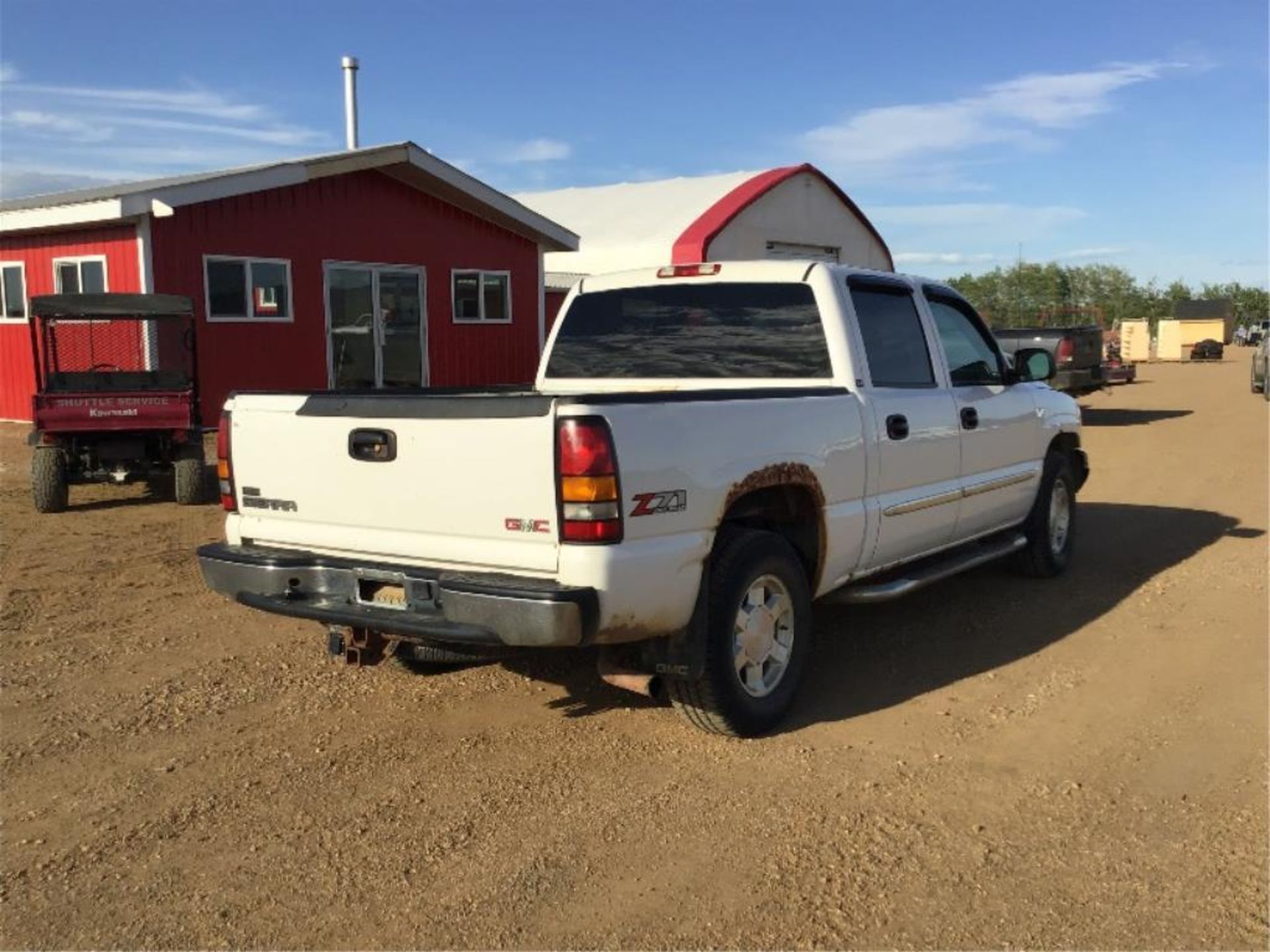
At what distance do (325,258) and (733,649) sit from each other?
1220 centimetres

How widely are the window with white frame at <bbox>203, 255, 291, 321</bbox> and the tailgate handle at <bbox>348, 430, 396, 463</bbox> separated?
416 inches

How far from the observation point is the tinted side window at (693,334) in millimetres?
5215

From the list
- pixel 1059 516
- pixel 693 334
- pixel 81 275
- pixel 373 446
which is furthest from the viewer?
pixel 81 275

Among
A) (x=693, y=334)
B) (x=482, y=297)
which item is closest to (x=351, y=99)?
(x=482, y=297)

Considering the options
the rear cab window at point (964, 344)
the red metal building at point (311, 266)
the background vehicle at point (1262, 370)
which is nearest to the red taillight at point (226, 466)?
the rear cab window at point (964, 344)

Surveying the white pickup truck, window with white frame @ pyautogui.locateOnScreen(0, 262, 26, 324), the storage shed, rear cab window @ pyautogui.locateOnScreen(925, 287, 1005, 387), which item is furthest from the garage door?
the white pickup truck

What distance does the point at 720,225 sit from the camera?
23.7 m

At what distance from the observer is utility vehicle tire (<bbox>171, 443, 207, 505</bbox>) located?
9742 mm

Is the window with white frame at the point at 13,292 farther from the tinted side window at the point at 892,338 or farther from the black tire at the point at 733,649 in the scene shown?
the black tire at the point at 733,649

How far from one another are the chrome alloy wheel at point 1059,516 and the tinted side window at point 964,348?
1106 mm

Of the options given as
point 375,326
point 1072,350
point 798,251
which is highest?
point 798,251

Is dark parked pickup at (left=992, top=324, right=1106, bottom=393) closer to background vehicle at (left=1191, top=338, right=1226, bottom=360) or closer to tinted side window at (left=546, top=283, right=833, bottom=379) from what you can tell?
tinted side window at (left=546, top=283, right=833, bottom=379)

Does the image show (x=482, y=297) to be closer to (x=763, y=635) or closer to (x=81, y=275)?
(x=81, y=275)

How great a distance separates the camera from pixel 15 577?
7.07 m
